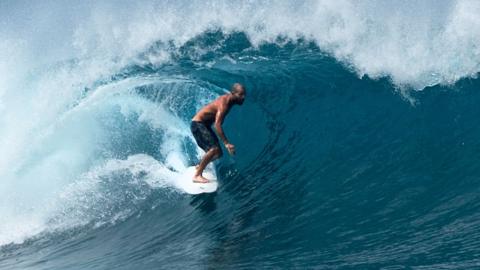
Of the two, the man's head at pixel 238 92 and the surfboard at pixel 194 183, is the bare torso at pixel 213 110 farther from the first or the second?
the surfboard at pixel 194 183

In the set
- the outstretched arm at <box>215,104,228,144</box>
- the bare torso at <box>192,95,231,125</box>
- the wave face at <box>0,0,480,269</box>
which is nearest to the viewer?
the wave face at <box>0,0,480,269</box>

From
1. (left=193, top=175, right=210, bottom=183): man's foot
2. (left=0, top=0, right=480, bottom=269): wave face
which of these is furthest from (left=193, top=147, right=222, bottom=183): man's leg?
(left=0, top=0, right=480, bottom=269): wave face

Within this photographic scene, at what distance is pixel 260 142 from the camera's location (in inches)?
397

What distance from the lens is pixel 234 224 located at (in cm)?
747

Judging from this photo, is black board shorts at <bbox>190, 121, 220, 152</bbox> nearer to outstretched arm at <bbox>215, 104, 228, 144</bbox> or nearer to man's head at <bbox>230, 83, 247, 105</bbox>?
outstretched arm at <bbox>215, 104, 228, 144</bbox>

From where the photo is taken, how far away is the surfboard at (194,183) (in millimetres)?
8906

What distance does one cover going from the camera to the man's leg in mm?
8852

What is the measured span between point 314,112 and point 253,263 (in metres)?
4.87

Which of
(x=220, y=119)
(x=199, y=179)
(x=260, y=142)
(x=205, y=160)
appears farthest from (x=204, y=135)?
(x=260, y=142)

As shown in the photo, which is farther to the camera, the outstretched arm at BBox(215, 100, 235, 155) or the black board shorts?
the black board shorts

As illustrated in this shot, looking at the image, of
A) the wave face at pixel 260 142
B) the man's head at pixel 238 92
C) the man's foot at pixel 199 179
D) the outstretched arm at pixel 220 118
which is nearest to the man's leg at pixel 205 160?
the man's foot at pixel 199 179

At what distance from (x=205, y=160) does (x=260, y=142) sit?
4.88ft

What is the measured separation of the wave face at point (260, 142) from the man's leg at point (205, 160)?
400 mm

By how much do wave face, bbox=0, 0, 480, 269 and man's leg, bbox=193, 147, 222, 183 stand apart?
0.40 meters
